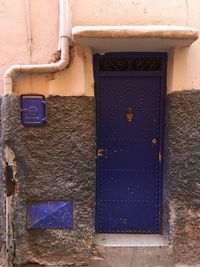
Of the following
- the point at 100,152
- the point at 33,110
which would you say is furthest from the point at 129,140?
the point at 33,110

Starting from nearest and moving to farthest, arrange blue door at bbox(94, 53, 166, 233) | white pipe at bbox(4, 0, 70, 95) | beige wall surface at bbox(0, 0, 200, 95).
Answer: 1. white pipe at bbox(4, 0, 70, 95)
2. beige wall surface at bbox(0, 0, 200, 95)
3. blue door at bbox(94, 53, 166, 233)

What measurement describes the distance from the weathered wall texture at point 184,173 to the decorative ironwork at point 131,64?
500 mm

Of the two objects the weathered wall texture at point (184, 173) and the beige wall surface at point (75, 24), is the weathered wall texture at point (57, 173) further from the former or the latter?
the weathered wall texture at point (184, 173)

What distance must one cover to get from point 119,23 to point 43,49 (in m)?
0.93

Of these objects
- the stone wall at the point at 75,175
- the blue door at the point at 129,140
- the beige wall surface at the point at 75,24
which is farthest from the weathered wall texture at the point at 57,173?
the blue door at the point at 129,140

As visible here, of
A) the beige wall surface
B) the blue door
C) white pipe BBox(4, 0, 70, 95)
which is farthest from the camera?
the blue door

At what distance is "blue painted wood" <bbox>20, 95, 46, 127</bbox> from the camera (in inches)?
163

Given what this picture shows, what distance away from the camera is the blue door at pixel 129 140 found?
4.47m

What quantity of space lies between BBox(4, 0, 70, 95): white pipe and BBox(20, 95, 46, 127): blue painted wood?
0.22 meters

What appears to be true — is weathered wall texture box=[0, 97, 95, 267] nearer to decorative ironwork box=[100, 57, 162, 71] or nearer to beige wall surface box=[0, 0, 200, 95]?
beige wall surface box=[0, 0, 200, 95]

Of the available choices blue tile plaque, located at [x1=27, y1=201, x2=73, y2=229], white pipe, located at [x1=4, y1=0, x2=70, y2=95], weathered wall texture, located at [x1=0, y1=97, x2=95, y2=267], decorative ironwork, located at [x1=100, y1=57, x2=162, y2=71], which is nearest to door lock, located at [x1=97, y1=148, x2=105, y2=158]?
weathered wall texture, located at [x1=0, y1=97, x2=95, y2=267]

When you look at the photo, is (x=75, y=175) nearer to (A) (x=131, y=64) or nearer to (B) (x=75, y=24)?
(A) (x=131, y=64)

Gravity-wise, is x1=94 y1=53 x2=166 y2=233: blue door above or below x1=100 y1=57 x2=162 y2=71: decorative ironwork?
below

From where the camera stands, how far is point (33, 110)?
→ 163 inches
